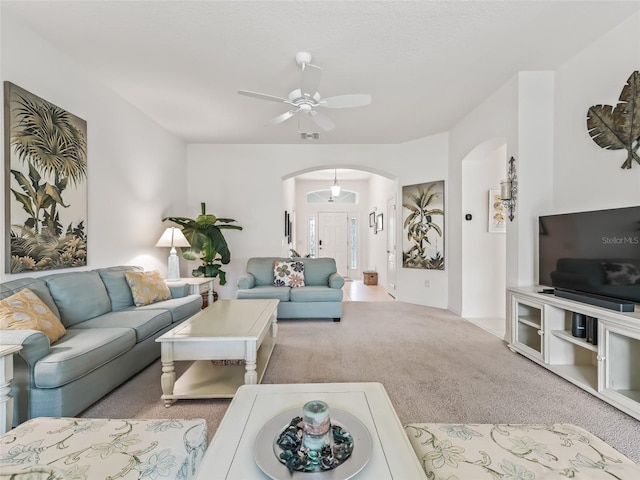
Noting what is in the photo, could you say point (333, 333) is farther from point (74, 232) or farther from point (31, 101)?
point (31, 101)

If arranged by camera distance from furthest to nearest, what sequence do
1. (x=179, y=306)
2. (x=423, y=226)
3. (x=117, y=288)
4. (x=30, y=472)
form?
(x=423, y=226), (x=179, y=306), (x=117, y=288), (x=30, y=472)

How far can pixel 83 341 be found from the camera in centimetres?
207

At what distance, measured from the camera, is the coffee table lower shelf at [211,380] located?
2172 mm

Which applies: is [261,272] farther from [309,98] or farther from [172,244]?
[309,98]

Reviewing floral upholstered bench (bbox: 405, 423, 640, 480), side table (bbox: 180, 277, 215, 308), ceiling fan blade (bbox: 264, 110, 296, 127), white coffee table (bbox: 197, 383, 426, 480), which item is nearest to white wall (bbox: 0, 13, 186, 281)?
side table (bbox: 180, 277, 215, 308)

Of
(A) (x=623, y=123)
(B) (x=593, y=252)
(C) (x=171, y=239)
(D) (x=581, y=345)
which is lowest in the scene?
(D) (x=581, y=345)

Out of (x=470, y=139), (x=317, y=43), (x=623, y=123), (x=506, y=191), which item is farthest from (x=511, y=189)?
(x=317, y=43)

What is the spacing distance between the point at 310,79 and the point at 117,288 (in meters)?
2.70

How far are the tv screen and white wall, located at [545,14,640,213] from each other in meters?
0.37

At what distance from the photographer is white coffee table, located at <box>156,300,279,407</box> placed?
212 centimetres

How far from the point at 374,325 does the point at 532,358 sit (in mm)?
1777

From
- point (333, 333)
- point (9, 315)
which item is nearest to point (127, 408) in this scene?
point (9, 315)

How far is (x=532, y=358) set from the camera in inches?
113

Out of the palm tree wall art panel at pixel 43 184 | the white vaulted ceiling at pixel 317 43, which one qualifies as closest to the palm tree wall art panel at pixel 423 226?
the white vaulted ceiling at pixel 317 43
